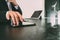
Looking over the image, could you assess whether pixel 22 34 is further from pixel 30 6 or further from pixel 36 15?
pixel 30 6

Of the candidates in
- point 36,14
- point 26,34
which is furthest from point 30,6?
point 26,34

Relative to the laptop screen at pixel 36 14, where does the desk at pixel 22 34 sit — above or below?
below

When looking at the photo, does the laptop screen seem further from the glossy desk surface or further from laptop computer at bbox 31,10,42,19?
the glossy desk surface

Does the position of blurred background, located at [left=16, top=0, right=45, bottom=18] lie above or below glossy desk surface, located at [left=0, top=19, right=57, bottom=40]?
above

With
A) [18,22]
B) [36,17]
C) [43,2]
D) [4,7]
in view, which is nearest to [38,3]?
[43,2]

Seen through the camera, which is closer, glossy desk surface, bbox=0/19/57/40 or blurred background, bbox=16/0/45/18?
glossy desk surface, bbox=0/19/57/40

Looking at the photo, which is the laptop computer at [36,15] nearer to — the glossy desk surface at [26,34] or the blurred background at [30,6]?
the blurred background at [30,6]

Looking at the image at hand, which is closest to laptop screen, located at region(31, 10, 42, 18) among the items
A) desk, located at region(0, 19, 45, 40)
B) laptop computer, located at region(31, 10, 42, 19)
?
laptop computer, located at region(31, 10, 42, 19)

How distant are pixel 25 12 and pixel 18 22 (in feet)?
3.23

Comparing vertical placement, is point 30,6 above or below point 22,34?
above

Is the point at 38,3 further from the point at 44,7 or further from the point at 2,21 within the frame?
the point at 2,21

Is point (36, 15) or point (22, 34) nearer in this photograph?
point (22, 34)

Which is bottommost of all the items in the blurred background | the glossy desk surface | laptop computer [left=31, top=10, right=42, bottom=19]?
the glossy desk surface

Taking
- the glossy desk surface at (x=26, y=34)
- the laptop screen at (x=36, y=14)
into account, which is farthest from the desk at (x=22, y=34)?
the laptop screen at (x=36, y=14)
